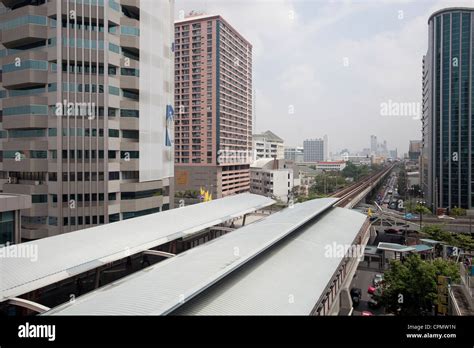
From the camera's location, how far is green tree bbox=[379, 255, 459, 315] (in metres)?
8.58

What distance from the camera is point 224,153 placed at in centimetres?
4128

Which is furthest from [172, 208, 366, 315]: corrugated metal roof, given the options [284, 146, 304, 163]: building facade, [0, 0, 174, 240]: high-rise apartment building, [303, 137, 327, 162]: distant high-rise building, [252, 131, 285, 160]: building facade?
[303, 137, 327, 162]: distant high-rise building

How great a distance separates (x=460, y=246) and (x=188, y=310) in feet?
58.6

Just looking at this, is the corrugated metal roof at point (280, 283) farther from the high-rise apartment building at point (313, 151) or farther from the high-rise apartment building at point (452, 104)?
the high-rise apartment building at point (313, 151)

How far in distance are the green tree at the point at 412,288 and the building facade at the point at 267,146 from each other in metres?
48.9

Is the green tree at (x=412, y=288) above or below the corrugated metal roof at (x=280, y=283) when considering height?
below

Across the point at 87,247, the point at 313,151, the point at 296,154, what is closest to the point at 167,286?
the point at 87,247

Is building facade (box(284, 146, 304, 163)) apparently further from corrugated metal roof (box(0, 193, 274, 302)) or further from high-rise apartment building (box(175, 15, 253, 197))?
corrugated metal roof (box(0, 193, 274, 302))

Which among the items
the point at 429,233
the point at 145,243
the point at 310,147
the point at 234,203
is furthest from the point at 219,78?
the point at 310,147

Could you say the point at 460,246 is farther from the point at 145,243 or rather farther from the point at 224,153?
the point at 224,153

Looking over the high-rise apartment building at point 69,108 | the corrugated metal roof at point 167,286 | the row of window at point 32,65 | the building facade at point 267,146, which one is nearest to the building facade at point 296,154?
the building facade at point 267,146

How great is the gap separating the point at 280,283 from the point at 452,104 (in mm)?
31077

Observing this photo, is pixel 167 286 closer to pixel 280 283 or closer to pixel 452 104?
pixel 280 283

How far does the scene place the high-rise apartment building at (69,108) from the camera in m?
15.7
